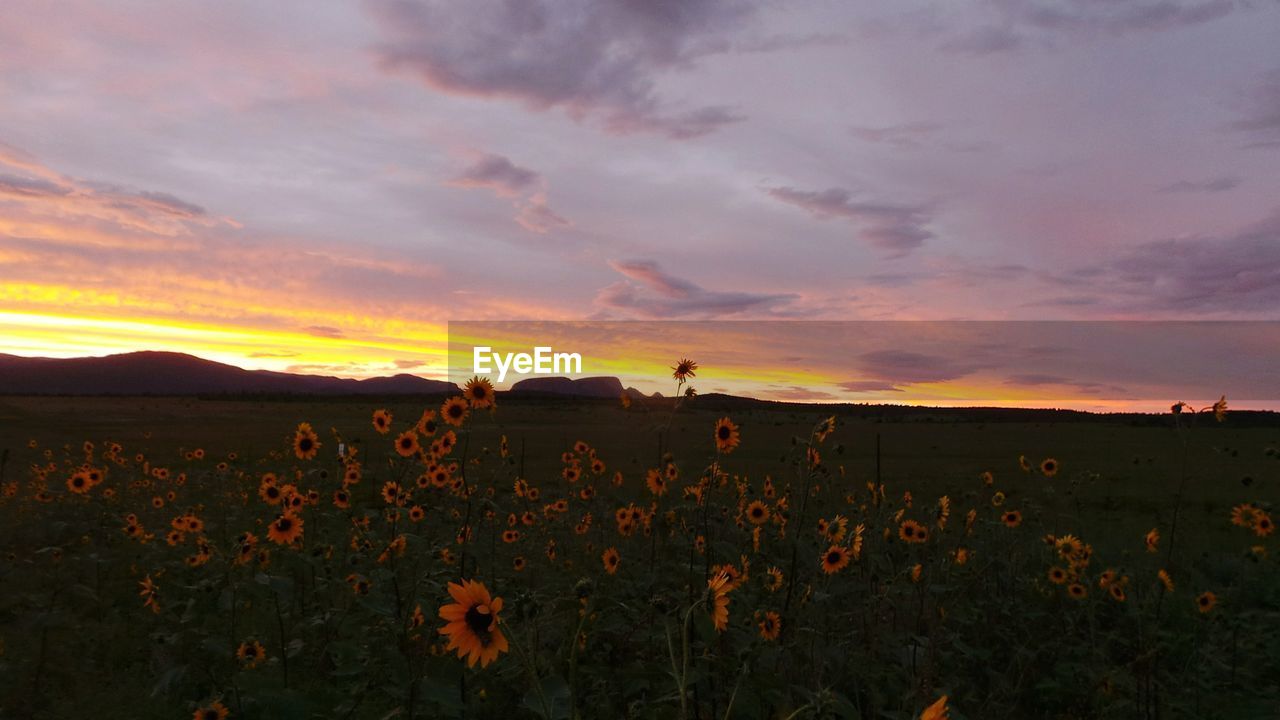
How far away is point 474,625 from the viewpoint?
8.46 ft

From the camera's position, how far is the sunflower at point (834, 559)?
5383 millimetres

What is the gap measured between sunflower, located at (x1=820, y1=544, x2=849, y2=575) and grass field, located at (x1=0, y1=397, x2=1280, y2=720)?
0.08ft

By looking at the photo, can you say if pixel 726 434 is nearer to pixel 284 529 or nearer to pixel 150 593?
Answer: pixel 284 529

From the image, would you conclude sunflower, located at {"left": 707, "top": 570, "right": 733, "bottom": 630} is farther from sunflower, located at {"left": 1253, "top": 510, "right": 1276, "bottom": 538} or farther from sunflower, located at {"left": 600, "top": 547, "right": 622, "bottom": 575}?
sunflower, located at {"left": 1253, "top": 510, "right": 1276, "bottom": 538}

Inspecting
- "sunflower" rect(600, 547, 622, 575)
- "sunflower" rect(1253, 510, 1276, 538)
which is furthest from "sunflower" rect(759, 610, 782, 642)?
"sunflower" rect(1253, 510, 1276, 538)

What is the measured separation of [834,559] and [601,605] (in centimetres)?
182

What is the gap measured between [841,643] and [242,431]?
3689 cm

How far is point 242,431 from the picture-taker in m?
35.5

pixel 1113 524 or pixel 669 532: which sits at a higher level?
pixel 669 532

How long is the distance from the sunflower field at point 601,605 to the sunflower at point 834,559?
37mm

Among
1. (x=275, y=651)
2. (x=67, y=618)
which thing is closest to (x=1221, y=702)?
(x=275, y=651)

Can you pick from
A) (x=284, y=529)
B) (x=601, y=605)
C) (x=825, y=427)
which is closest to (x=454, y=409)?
(x=284, y=529)

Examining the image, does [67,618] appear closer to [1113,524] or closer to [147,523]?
[147,523]

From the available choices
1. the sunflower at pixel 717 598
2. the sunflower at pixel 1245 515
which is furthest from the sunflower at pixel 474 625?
the sunflower at pixel 1245 515
